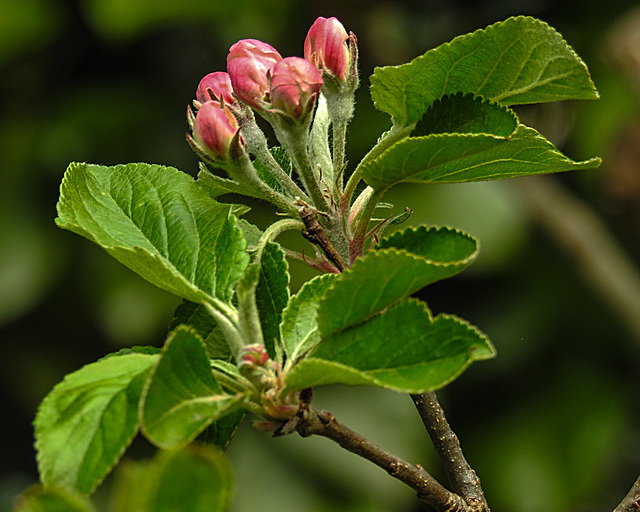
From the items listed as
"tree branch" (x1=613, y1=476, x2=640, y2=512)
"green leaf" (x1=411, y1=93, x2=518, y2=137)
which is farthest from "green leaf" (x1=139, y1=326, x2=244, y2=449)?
"tree branch" (x1=613, y1=476, x2=640, y2=512)

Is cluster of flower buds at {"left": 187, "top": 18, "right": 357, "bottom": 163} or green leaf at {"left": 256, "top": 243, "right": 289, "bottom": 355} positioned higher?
cluster of flower buds at {"left": 187, "top": 18, "right": 357, "bottom": 163}

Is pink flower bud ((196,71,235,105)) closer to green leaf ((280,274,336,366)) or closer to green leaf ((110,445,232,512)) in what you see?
green leaf ((280,274,336,366))

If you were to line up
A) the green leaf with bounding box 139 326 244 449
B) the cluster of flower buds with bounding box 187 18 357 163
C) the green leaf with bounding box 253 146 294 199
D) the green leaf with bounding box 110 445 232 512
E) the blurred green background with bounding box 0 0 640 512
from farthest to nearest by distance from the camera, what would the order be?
the blurred green background with bounding box 0 0 640 512 → the green leaf with bounding box 253 146 294 199 → the cluster of flower buds with bounding box 187 18 357 163 → the green leaf with bounding box 139 326 244 449 → the green leaf with bounding box 110 445 232 512

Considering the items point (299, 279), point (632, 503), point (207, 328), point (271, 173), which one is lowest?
point (299, 279)

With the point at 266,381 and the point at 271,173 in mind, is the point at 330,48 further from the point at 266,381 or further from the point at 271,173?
the point at 266,381

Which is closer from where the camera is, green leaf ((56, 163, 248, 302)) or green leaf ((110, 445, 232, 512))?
green leaf ((110, 445, 232, 512))

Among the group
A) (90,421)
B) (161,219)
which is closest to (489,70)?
(161,219)
